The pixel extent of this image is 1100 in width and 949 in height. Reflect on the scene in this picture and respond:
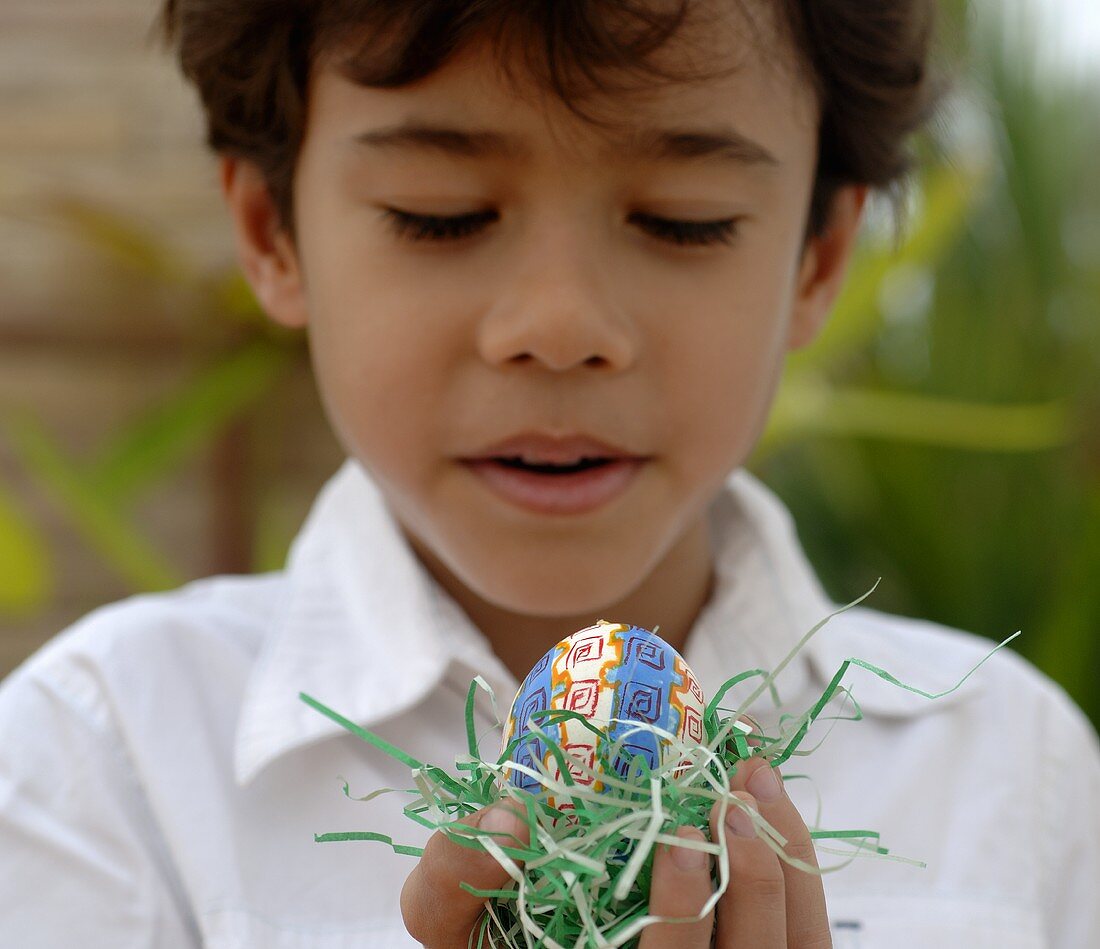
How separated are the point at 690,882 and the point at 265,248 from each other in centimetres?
77

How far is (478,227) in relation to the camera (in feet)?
2.92

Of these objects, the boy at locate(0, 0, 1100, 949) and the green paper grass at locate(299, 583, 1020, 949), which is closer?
the green paper grass at locate(299, 583, 1020, 949)

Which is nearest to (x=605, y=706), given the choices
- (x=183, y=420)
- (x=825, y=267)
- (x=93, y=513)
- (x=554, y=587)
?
(x=554, y=587)

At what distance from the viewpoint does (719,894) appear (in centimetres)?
57

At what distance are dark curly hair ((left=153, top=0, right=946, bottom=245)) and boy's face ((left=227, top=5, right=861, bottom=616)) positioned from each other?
24mm

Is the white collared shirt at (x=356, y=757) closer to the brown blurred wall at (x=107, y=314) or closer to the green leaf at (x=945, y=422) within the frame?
the green leaf at (x=945, y=422)

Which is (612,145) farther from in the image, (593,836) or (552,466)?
(593,836)

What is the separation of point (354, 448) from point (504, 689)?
0.22 m

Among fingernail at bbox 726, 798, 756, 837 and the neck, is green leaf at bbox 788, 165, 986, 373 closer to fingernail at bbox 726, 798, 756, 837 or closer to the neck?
the neck

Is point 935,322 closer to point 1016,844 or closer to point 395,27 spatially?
point 1016,844

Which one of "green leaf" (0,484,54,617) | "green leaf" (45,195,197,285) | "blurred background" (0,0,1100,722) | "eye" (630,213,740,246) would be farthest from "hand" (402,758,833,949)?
"green leaf" (45,195,197,285)

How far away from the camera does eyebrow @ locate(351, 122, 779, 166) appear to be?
0.86 meters

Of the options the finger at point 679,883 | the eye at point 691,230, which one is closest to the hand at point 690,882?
the finger at point 679,883

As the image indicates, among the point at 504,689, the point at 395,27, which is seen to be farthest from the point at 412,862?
the point at 395,27
